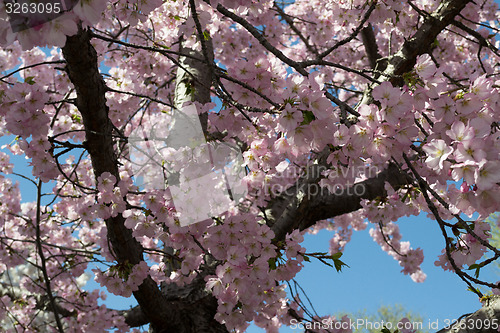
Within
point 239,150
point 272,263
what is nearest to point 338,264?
point 272,263

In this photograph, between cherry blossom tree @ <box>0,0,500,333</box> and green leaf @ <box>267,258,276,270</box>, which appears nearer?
cherry blossom tree @ <box>0,0,500,333</box>

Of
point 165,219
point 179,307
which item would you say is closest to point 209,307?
point 179,307

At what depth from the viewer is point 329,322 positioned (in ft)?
12.6

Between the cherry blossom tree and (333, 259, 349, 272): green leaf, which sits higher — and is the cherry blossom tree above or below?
above

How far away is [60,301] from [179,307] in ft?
5.22

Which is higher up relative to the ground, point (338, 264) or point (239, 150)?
point (239, 150)

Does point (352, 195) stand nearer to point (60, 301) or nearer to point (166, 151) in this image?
point (166, 151)

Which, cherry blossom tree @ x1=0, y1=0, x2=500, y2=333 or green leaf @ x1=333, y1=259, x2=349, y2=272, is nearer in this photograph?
cherry blossom tree @ x1=0, y1=0, x2=500, y2=333

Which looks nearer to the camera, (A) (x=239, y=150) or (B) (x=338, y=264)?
(B) (x=338, y=264)

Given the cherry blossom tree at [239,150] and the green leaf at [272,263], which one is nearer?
the cherry blossom tree at [239,150]

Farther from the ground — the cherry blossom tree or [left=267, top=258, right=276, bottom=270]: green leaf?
the cherry blossom tree

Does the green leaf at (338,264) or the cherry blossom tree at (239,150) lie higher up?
the cherry blossom tree at (239,150)

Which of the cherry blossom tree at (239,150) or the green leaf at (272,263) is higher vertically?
the cherry blossom tree at (239,150)

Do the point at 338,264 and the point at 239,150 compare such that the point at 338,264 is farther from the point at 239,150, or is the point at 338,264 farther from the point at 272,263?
the point at 239,150
